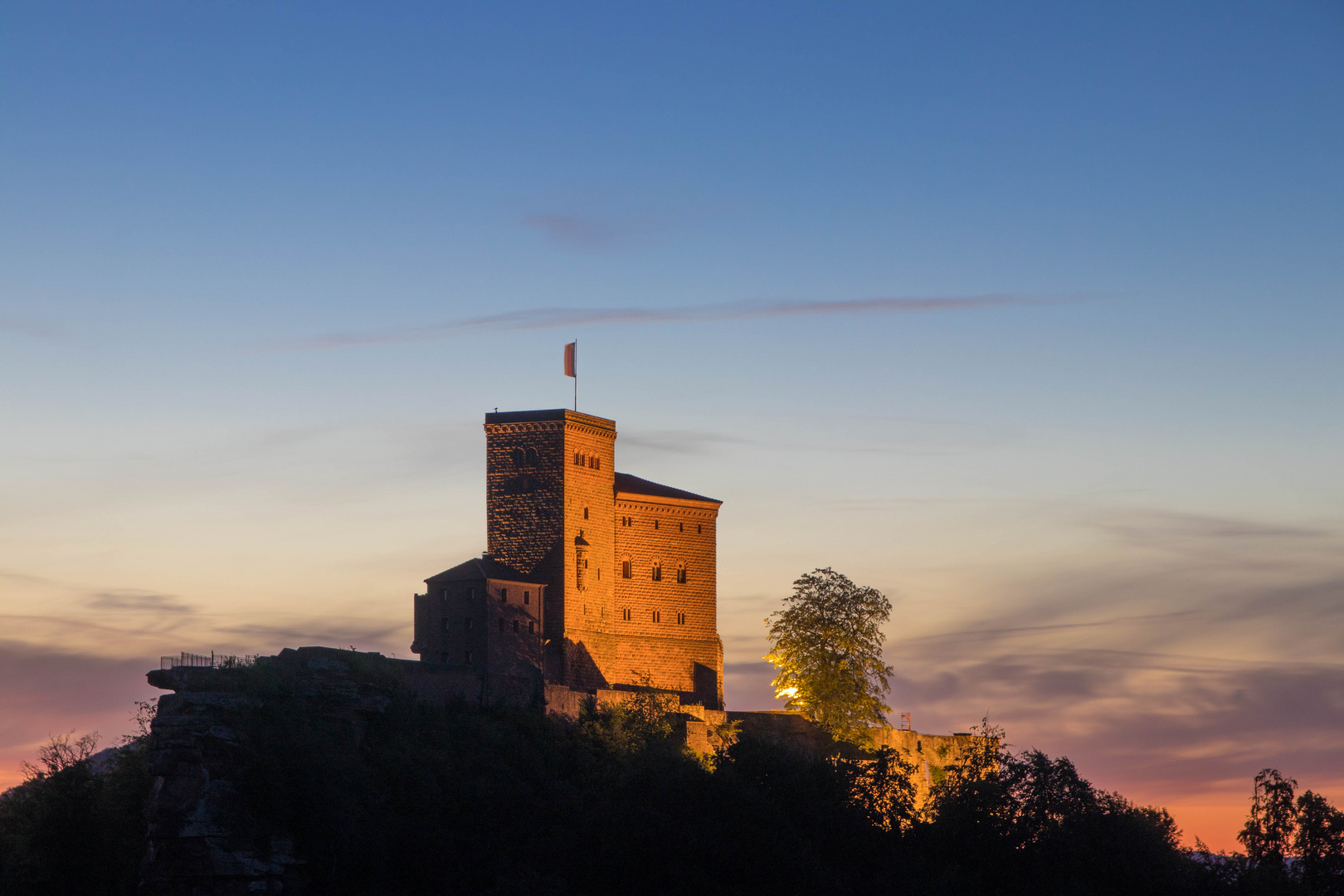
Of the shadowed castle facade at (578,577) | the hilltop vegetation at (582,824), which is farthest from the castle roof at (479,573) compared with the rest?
the hilltop vegetation at (582,824)

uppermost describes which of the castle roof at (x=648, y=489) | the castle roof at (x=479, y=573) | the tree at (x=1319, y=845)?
the castle roof at (x=648, y=489)

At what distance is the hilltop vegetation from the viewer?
5359 centimetres

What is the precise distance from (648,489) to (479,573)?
13972 mm

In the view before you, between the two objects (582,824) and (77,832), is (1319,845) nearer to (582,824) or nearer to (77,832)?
(582,824)

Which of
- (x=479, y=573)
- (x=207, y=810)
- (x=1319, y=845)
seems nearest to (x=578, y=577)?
(x=479, y=573)

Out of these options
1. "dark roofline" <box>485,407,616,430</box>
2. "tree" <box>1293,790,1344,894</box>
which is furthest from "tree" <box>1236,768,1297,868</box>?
"dark roofline" <box>485,407,616,430</box>

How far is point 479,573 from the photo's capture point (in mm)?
68000

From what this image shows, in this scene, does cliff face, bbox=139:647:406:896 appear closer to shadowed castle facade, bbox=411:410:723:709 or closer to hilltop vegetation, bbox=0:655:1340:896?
hilltop vegetation, bbox=0:655:1340:896

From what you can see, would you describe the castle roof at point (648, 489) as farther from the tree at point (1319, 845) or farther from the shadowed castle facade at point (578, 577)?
the tree at point (1319, 845)

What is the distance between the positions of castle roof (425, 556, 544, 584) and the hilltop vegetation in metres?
7.98

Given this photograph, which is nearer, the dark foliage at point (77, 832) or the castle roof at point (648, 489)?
the dark foliage at point (77, 832)

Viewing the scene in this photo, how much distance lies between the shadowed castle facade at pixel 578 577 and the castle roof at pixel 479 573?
0.25ft

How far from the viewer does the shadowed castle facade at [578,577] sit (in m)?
67.8

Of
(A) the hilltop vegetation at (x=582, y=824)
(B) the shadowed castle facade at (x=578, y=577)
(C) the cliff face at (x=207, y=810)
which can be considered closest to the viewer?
(C) the cliff face at (x=207, y=810)
